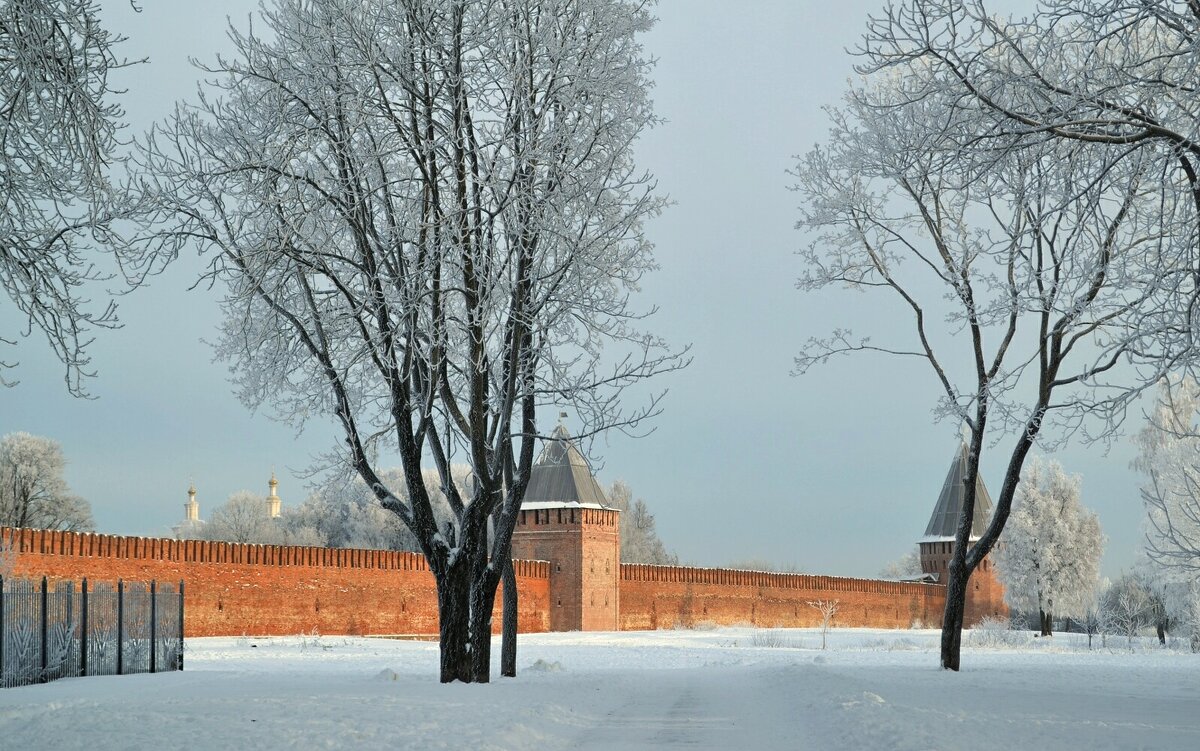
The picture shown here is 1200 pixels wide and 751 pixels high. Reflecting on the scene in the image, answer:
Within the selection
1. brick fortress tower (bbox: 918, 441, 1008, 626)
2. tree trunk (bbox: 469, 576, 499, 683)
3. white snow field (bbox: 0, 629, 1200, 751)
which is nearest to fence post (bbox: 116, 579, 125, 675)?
white snow field (bbox: 0, 629, 1200, 751)

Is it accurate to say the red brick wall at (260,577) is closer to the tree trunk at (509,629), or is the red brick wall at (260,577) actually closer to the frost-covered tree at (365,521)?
the tree trunk at (509,629)

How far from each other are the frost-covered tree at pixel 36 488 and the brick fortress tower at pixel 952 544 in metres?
34.7

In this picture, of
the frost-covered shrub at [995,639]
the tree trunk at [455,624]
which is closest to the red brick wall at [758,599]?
the frost-covered shrub at [995,639]

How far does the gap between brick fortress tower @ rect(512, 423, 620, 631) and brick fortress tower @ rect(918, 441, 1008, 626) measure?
665 inches

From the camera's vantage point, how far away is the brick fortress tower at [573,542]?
3606 cm

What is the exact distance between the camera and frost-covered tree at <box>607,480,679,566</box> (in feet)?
200

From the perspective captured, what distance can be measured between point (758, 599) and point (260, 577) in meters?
20.9

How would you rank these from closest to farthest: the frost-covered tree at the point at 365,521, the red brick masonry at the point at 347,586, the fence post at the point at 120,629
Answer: the fence post at the point at 120,629
the red brick masonry at the point at 347,586
the frost-covered tree at the point at 365,521

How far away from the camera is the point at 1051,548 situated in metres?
38.1

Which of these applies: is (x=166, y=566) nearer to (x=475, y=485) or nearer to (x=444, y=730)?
(x=475, y=485)

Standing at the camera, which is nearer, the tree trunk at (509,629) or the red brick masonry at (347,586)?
the tree trunk at (509,629)

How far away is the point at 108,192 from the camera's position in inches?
301

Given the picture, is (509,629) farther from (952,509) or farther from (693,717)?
(952,509)

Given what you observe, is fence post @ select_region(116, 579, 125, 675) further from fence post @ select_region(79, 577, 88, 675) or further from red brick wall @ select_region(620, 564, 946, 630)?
red brick wall @ select_region(620, 564, 946, 630)
